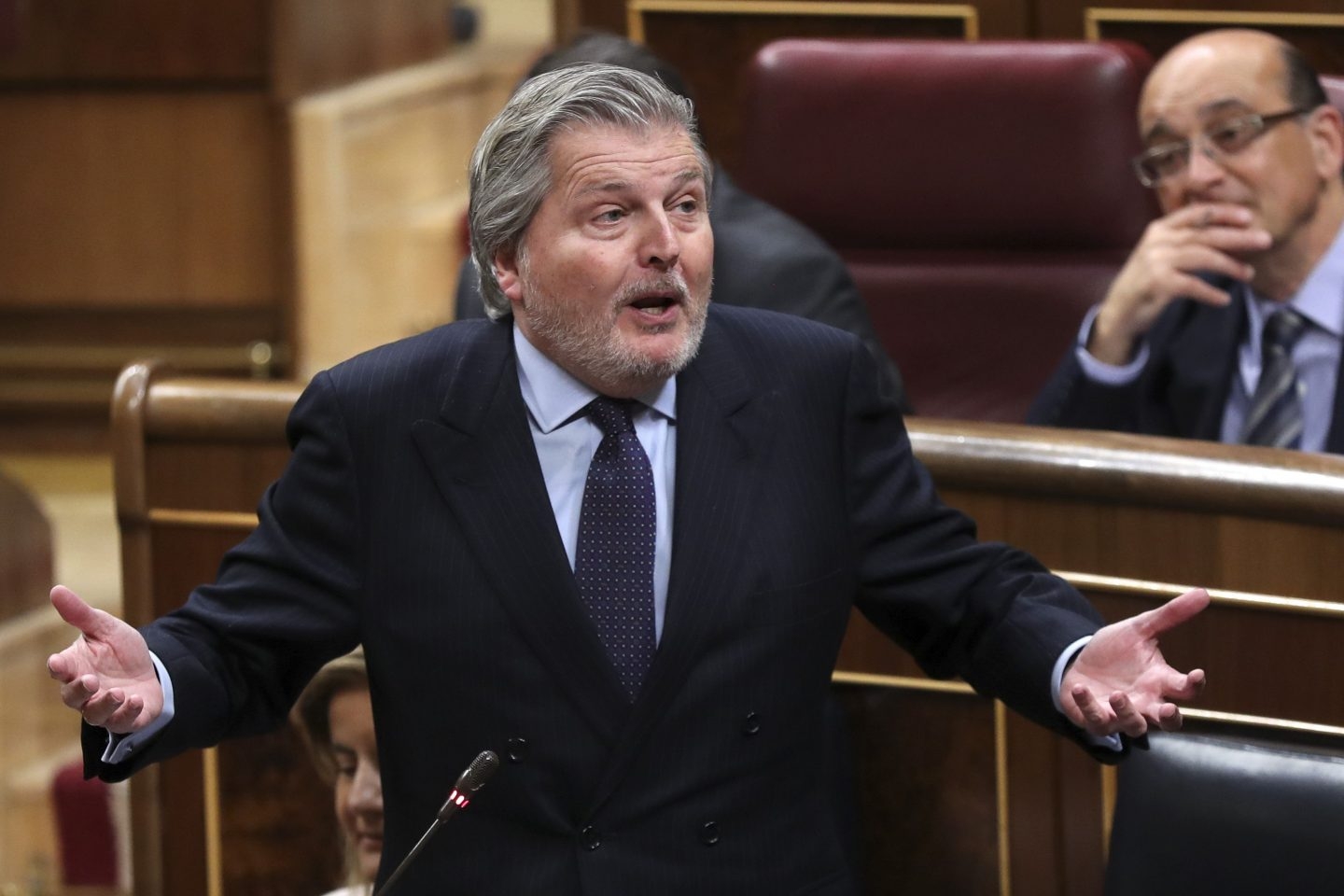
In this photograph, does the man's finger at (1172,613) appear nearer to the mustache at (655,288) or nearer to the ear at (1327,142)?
the mustache at (655,288)

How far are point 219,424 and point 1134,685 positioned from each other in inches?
31.8

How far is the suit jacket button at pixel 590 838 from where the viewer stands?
105 centimetres

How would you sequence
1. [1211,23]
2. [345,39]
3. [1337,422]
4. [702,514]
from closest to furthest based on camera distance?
Answer: [702,514] → [1337,422] → [1211,23] → [345,39]

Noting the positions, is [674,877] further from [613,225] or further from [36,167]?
[36,167]

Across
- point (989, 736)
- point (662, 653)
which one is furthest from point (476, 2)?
point (662, 653)

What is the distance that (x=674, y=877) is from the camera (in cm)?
106

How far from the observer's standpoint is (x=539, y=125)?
1042mm

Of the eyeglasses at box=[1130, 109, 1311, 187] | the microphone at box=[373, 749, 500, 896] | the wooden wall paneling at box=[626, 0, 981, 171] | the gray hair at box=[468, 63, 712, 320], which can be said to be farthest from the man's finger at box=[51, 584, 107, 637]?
the wooden wall paneling at box=[626, 0, 981, 171]

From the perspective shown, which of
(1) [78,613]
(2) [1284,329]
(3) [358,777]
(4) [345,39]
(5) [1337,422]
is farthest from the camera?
(4) [345,39]

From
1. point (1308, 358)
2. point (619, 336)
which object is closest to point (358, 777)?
point (619, 336)

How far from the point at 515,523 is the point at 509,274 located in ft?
0.47

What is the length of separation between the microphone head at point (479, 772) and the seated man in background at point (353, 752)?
400mm

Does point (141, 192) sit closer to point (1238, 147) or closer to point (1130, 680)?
point (1238, 147)

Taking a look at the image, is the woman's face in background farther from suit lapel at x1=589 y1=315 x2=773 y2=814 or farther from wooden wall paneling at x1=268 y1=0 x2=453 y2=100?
wooden wall paneling at x1=268 y1=0 x2=453 y2=100
